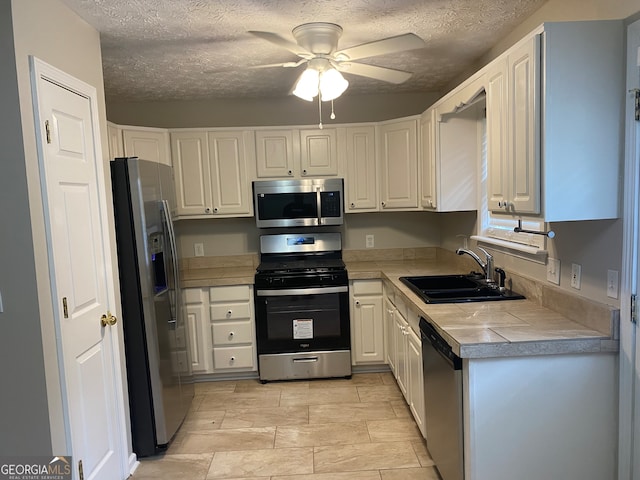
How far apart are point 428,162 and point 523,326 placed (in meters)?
1.70

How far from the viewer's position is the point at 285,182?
12.0ft

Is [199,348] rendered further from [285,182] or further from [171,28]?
[171,28]

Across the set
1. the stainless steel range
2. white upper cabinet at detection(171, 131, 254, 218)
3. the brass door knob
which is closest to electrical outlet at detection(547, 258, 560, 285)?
the stainless steel range

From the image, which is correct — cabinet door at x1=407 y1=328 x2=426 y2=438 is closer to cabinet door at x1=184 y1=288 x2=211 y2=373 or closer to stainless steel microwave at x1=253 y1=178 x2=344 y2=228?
stainless steel microwave at x1=253 y1=178 x2=344 y2=228

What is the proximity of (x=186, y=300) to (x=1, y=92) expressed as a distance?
2198mm

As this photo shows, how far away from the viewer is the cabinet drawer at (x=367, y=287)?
3.56 metres

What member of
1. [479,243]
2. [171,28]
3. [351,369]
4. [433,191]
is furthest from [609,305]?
[171,28]

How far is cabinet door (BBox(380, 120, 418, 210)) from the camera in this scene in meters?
3.53

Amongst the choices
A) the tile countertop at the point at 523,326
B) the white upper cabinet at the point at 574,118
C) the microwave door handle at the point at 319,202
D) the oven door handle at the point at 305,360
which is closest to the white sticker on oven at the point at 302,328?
the oven door handle at the point at 305,360

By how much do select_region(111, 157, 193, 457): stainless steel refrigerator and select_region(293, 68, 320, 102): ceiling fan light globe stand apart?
3.27ft

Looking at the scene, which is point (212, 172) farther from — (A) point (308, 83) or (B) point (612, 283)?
(B) point (612, 283)

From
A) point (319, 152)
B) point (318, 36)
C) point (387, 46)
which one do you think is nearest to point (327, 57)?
point (318, 36)

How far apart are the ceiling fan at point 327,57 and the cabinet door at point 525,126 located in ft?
1.58

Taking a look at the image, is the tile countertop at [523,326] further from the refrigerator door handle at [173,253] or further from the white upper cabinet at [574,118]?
the refrigerator door handle at [173,253]
